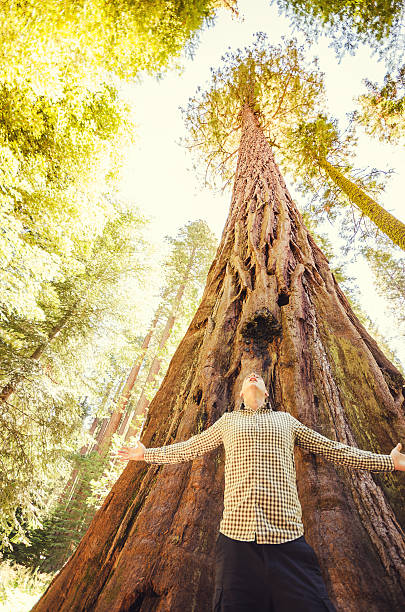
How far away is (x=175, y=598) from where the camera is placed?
1226 millimetres

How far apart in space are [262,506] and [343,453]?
530mm

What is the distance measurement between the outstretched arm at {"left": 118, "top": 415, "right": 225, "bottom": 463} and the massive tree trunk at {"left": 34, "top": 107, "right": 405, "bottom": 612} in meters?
0.19

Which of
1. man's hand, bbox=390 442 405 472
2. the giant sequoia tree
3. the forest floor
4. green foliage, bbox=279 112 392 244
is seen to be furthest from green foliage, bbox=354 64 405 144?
the forest floor

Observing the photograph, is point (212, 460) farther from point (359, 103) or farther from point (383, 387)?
point (359, 103)

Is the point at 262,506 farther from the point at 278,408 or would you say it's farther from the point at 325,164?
the point at 325,164

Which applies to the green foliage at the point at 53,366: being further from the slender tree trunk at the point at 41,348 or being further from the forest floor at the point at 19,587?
the forest floor at the point at 19,587

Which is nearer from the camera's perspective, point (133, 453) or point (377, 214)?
point (133, 453)

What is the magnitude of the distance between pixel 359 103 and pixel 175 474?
398 inches

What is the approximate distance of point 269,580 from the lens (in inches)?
41.8

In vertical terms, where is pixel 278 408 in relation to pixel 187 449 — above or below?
above

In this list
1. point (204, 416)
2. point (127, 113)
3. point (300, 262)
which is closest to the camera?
point (204, 416)

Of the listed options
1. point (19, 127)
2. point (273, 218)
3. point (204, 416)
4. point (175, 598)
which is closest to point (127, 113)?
point (19, 127)

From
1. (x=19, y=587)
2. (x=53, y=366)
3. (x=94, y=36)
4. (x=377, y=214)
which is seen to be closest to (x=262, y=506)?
(x=377, y=214)

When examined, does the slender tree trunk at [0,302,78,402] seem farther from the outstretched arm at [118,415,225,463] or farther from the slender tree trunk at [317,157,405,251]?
the slender tree trunk at [317,157,405,251]
